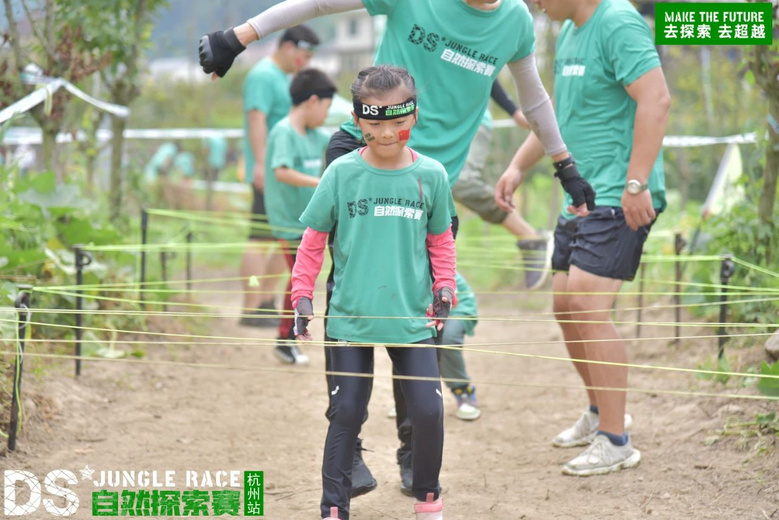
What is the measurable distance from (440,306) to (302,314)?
1.51 feet

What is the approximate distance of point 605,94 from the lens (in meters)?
3.91

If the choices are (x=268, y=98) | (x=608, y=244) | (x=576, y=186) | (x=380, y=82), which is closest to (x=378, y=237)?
(x=380, y=82)

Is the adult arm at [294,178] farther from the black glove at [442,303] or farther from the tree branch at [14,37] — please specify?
the black glove at [442,303]

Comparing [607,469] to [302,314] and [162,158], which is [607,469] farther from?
[162,158]

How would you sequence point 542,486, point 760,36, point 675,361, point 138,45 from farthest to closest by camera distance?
1. point 138,45
2. point 675,361
3. point 760,36
4. point 542,486

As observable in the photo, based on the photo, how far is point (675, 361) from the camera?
18.0 ft

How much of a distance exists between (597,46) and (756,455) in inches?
69.4

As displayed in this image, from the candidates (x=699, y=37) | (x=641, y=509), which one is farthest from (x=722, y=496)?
(x=699, y=37)

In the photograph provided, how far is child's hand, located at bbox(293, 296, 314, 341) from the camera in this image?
115 inches

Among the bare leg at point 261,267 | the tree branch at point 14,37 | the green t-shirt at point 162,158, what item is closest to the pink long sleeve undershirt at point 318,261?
the tree branch at point 14,37

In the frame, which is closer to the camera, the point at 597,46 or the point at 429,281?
the point at 429,281

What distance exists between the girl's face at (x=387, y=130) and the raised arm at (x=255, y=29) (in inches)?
16.9

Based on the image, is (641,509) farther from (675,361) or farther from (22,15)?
(22,15)

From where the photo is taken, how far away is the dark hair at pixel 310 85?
5.62 meters
